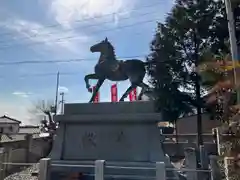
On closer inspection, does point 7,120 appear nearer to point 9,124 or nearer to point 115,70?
point 9,124

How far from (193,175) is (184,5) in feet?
43.3

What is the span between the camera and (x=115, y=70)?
Answer: 9094 millimetres

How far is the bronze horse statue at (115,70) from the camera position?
9078 mm

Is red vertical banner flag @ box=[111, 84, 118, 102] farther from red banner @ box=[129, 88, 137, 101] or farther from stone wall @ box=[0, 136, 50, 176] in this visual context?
stone wall @ box=[0, 136, 50, 176]

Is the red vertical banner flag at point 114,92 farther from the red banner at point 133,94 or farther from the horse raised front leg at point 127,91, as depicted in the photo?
the horse raised front leg at point 127,91

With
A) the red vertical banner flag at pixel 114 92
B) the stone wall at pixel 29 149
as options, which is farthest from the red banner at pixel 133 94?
the stone wall at pixel 29 149

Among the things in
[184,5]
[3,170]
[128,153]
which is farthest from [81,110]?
[184,5]

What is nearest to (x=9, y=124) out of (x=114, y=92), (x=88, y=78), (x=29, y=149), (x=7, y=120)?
(x=7, y=120)

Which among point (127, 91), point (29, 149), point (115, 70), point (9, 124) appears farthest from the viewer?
point (9, 124)

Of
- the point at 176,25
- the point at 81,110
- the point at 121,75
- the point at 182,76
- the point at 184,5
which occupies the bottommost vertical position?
the point at 81,110

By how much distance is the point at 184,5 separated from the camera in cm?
1683

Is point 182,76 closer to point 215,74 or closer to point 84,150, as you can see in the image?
point 84,150

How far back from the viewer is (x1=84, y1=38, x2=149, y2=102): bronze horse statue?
9.08 metres

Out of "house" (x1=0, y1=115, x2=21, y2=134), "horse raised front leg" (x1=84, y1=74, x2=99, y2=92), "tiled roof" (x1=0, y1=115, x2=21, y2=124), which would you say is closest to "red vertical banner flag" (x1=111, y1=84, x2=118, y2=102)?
"horse raised front leg" (x1=84, y1=74, x2=99, y2=92)
